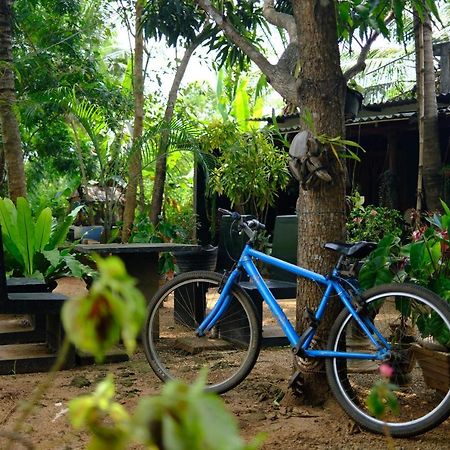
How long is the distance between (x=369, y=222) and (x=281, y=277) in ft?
12.4

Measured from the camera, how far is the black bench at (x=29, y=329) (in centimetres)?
424

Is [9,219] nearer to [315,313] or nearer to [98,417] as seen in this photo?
[315,313]

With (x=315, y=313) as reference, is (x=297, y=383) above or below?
below

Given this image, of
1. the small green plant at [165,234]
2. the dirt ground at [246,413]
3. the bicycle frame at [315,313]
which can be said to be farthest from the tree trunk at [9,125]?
the bicycle frame at [315,313]

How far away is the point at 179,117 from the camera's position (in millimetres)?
8867

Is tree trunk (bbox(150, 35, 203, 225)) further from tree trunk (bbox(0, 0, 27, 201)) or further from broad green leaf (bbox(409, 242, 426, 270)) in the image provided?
broad green leaf (bbox(409, 242, 426, 270))

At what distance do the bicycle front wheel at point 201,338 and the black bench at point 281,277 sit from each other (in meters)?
0.31

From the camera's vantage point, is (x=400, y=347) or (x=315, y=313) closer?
(x=400, y=347)

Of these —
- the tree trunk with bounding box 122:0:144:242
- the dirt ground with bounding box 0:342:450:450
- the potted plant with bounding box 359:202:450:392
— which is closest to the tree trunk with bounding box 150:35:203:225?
the tree trunk with bounding box 122:0:144:242

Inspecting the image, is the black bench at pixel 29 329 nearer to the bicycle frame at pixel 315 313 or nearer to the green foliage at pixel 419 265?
the bicycle frame at pixel 315 313

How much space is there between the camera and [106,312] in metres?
0.54

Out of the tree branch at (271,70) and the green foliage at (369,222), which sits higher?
the tree branch at (271,70)

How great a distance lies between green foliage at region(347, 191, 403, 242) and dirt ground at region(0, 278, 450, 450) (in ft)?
14.2

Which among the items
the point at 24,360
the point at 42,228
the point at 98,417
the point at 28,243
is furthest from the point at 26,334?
the point at 98,417
